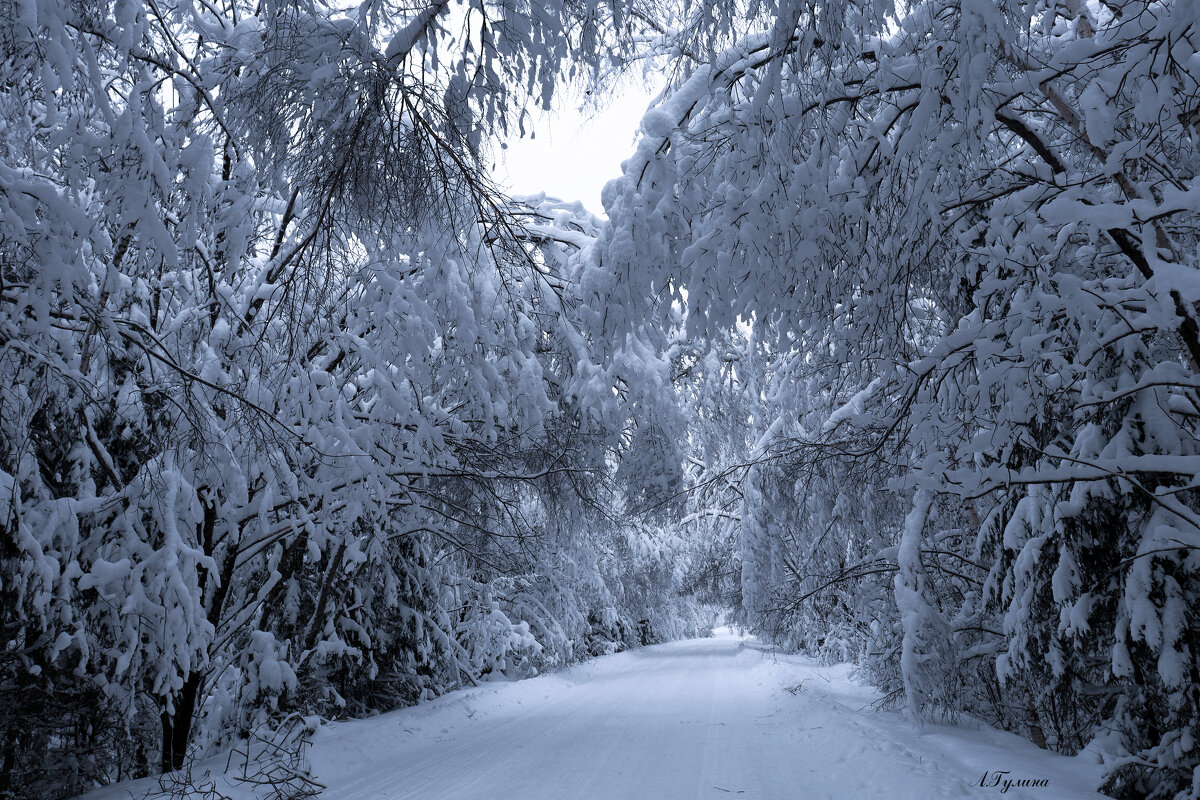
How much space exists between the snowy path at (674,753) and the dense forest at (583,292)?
0.66 meters

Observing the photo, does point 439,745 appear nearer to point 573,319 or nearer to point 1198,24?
point 573,319

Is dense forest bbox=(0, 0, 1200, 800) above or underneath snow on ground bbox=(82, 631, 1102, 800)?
above

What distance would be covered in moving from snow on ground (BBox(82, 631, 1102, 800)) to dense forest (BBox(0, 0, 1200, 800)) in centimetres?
64

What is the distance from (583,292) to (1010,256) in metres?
2.09

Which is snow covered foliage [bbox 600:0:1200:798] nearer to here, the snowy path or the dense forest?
the dense forest

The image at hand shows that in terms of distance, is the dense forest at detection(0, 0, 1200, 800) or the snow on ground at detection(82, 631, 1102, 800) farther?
the snow on ground at detection(82, 631, 1102, 800)

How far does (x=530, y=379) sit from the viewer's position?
590 centimetres

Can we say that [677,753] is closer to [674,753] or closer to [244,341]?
[674,753]

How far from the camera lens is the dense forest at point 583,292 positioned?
2.75 m

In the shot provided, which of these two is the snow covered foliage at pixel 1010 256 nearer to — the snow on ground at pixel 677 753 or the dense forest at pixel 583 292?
the dense forest at pixel 583 292

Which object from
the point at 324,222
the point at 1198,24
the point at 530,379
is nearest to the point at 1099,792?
the point at 1198,24

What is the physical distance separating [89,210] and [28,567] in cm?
223

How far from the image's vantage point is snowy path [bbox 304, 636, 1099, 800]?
5359 millimetres

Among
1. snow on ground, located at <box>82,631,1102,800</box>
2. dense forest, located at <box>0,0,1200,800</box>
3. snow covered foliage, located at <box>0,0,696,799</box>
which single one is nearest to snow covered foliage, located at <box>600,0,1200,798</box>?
dense forest, located at <box>0,0,1200,800</box>
